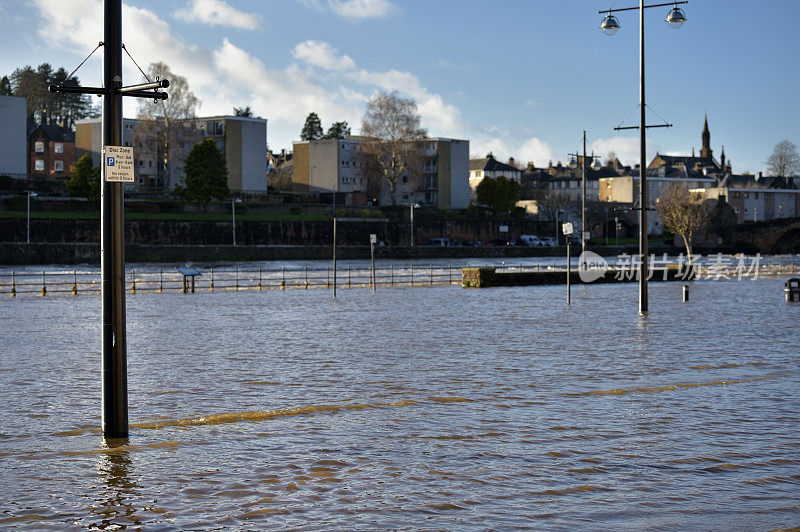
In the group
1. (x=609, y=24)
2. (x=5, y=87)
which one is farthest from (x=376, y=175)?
(x=609, y=24)

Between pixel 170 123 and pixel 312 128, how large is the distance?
192ft

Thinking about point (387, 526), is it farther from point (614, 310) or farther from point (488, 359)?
point (614, 310)

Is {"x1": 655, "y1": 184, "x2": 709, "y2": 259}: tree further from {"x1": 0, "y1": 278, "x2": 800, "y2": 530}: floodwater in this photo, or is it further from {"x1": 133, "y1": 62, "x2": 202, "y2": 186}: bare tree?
{"x1": 0, "y1": 278, "x2": 800, "y2": 530}: floodwater

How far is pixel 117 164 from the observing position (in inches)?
331

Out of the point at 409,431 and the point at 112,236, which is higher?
the point at 112,236

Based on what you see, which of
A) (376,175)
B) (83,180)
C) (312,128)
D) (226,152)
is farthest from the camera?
(312,128)

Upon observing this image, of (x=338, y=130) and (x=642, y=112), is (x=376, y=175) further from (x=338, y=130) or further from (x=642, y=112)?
(x=642, y=112)

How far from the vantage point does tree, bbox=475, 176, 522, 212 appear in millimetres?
114000

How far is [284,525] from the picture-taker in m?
6.03

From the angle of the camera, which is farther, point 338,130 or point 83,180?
point 338,130

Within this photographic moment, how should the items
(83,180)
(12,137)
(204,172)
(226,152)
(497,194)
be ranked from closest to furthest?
(83,180) → (204,172) → (12,137) → (226,152) → (497,194)

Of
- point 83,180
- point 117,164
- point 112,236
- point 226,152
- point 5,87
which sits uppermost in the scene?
point 5,87

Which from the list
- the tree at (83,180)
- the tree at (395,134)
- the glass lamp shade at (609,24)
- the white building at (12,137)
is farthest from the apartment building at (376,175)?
the glass lamp shade at (609,24)

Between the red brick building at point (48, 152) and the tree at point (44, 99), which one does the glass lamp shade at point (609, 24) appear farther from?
the tree at point (44, 99)
